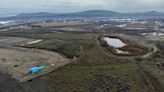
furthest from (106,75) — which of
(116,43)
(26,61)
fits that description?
(116,43)

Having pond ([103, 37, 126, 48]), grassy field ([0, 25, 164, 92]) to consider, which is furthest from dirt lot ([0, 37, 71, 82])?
pond ([103, 37, 126, 48])

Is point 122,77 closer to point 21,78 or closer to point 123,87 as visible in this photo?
point 123,87

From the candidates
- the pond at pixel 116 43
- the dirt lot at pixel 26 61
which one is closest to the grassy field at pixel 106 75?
the dirt lot at pixel 26 61

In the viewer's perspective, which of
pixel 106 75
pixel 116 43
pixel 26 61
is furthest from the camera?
pixel 116 43

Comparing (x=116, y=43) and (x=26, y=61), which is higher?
(x=116, y=43)

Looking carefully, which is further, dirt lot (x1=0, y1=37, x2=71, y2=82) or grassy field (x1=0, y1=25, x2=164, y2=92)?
dirt lot (x1=0, y1=37, x2=71, y2=82)

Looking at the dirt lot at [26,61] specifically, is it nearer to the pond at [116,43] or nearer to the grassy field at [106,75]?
the grassy field at [106,75]

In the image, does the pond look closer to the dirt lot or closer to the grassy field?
the grassy field

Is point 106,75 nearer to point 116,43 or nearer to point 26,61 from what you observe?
point 26,61

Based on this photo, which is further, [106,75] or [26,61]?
A: [26,61]

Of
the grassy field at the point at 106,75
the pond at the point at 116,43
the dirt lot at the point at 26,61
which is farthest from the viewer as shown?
the pond at the point at 116,43

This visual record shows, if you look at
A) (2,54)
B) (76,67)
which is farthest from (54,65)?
(2,54)
